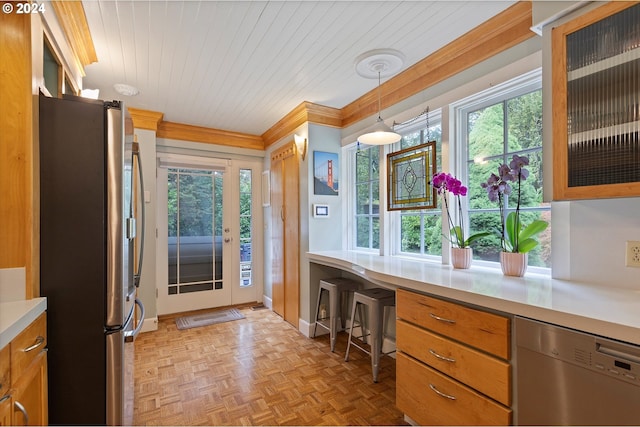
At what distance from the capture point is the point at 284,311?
361 cm

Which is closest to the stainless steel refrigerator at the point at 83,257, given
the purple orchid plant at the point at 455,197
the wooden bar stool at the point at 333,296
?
the wooden bar stool at the point at 333,296

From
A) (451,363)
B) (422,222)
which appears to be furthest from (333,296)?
(451,363)

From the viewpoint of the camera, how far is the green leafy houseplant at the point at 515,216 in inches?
65.0

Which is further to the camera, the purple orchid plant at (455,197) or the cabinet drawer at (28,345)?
the purple orchid plant at (455,197)

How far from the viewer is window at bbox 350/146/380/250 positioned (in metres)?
3.03

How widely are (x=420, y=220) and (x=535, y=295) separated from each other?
4.45 ft

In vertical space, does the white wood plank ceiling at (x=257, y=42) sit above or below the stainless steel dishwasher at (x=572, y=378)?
above

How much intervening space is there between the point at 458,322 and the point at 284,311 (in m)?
2.54

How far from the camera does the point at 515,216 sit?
171 cm

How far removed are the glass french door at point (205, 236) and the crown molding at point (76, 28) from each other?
1.78 metres

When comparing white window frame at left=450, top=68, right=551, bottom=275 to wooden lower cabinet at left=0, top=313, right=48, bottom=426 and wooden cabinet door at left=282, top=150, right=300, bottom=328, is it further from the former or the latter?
wooden lower cabinet at left=0, top=313, right=48, bottom=426

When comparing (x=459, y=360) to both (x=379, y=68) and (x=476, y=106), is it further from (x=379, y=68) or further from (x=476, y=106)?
(x=379, y=68)

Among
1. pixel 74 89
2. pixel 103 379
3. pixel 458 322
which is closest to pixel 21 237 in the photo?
pixel 103 379

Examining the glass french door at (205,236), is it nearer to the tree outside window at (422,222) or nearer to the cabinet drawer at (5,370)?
the tree outside window at (422,222)
